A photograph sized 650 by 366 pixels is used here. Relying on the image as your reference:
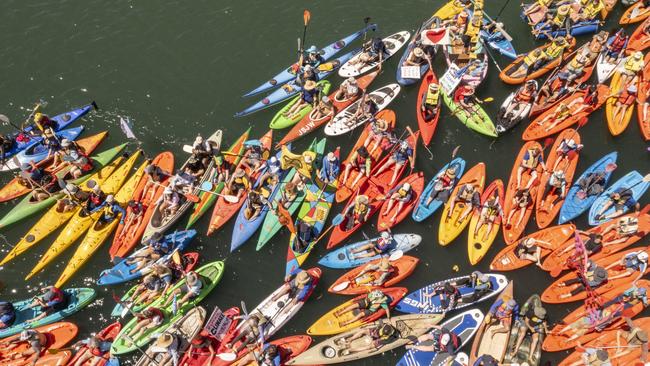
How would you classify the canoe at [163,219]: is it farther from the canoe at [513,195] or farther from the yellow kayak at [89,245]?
the canoe at [513,195]

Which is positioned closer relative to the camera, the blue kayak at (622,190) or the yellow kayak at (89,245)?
the yellow kayak at (89,245)

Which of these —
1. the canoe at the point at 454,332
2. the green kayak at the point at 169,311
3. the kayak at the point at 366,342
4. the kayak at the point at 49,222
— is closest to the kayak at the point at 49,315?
the green kayak at the point at 169,311

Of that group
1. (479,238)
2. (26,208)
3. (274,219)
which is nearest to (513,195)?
(479,238)

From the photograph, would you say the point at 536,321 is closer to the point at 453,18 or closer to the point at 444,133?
the point at 444,133

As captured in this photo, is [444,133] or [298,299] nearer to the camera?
[298,299]

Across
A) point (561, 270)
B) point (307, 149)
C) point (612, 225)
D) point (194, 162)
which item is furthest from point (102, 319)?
point (612, 225)
